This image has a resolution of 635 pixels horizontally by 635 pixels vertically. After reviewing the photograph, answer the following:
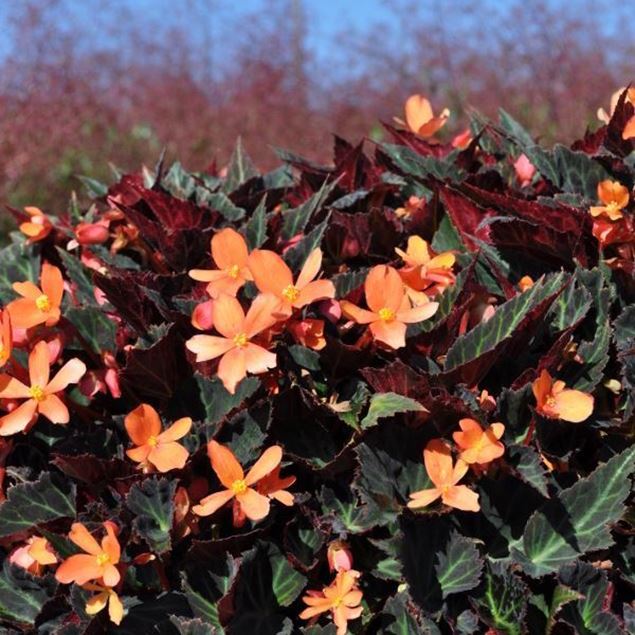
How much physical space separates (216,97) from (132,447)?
30.5 feet

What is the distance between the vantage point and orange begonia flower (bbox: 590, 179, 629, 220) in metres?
1.64

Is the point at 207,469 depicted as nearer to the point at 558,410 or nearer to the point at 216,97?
the point at 558,410

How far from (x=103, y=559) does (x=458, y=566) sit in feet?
1.75

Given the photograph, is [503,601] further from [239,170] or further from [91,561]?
[239,170]

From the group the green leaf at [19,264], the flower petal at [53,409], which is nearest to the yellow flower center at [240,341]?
the flower petal at [53,409]

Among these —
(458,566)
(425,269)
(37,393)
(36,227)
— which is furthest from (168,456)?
(36,227)

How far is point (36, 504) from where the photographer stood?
1.50 meters

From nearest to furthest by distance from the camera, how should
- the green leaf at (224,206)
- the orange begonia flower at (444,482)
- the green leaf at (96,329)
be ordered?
the orange begonia flower at (444,482) → the green leaf at (96,329) → the green leaf at (224,206)

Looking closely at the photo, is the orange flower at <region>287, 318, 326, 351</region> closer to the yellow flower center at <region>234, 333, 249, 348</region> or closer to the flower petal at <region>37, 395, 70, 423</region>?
the yellow flower center at <region>234, 333, 249, 348</region>

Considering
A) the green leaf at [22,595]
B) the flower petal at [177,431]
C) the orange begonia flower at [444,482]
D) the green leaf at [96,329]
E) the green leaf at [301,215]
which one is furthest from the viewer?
the green leaf at [301,215]

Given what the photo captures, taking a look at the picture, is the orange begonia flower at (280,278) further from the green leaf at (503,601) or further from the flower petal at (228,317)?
the green leaf at (503,601)

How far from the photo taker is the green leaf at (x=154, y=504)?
1401 mm

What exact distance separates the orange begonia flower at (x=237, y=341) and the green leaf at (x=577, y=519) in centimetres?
48

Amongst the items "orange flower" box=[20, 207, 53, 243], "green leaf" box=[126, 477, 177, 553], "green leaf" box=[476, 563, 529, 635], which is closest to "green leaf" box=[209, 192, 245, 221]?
"orange flower" box=[20, 207, 53, 243]
